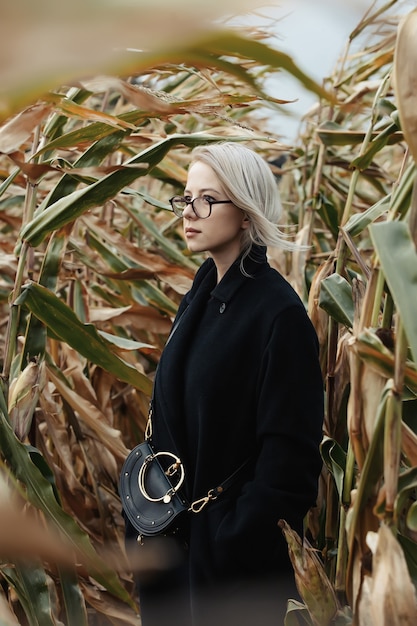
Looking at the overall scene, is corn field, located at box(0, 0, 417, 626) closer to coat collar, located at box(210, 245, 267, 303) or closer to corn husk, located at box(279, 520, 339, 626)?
corn husk, located at box(279, 520, 339, 626)

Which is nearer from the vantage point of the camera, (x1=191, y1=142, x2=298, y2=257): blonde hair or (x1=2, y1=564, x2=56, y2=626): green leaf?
(x1=2, y1=564, x2=56, y2=626): green leaf

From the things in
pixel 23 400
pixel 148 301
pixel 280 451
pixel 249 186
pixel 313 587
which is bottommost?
pixel 313 587

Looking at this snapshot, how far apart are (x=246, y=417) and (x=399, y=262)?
0.50m

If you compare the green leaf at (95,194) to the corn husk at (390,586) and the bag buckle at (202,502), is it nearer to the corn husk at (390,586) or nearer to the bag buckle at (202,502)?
the bag buckle at (202,502)

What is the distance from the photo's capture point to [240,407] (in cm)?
105

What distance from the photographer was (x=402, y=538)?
0.79 meters

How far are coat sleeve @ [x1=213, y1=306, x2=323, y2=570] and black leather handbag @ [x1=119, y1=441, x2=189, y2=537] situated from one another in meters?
0.08

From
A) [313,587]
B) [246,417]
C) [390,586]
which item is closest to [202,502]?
[246,417]

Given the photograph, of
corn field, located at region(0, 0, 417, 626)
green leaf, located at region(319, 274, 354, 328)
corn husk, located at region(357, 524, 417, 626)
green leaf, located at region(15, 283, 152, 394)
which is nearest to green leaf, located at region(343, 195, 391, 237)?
corn field, located at region(0, 0, 417, 626)

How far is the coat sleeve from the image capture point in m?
0.99

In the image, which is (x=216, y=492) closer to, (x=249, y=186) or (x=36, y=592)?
(x=36, y=592)

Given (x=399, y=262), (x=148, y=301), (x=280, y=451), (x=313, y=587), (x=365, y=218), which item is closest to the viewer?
(x=399, y=262)

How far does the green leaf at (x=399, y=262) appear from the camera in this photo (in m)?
0.58

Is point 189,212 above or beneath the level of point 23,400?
above
